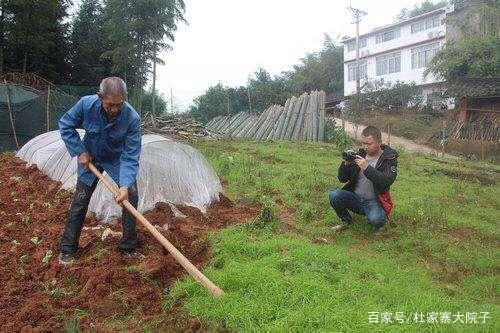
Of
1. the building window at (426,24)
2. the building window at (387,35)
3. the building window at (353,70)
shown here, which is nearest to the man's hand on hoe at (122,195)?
the building window at (426,24)

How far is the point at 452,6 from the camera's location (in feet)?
86.5

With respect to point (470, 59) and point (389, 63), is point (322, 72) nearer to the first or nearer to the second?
point (389, 63)

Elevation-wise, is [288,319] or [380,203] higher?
[380,203]

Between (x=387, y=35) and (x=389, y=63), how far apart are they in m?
2.13

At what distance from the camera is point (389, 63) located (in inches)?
1339

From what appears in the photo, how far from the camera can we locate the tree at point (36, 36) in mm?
18266

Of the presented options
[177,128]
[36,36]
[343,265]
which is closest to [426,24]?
[177,128]

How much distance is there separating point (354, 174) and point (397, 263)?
1155 millimetres

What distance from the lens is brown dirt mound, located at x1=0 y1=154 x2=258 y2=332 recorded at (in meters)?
3.22

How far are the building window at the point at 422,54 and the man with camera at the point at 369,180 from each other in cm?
2743

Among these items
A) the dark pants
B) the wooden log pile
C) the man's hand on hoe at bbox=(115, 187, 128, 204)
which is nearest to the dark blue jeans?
the dark pants

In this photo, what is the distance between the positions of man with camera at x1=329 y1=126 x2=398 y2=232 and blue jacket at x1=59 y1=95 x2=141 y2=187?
226 cm

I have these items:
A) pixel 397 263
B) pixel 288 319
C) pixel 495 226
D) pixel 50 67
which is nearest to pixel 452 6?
pixel 50 67

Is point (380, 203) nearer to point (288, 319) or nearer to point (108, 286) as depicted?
point (288, 319)
